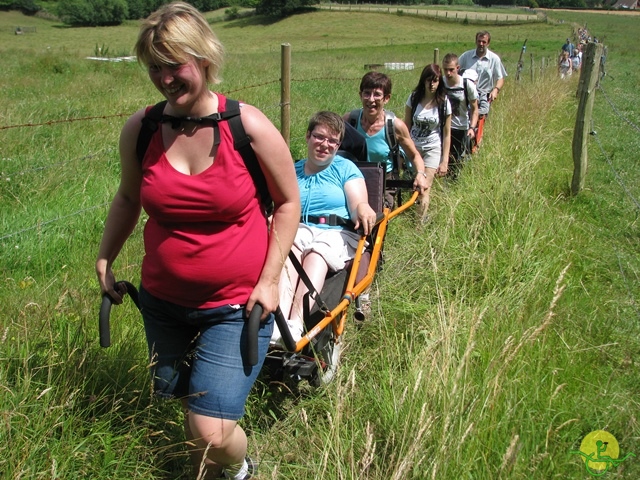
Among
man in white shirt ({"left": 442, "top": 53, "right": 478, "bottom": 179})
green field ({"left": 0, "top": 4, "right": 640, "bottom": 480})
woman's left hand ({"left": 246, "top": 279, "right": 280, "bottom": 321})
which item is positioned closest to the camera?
woman's left hand ({"left": 246, "top": 279, "right": 280, "bottom": 321})

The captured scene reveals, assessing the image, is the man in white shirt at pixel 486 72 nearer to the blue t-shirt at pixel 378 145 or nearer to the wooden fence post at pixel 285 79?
the blue t-shirt at pixel 378 145

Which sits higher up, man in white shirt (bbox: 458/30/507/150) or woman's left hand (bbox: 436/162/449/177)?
→ man in white shirt (bbox: 458/30/507/150)

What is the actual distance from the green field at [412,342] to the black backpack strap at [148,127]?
0.80 metres

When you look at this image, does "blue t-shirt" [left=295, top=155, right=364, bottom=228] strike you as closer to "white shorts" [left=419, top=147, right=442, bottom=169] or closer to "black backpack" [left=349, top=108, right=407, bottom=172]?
"black backpack" [left=349, top=108, right=407, bottom=172]

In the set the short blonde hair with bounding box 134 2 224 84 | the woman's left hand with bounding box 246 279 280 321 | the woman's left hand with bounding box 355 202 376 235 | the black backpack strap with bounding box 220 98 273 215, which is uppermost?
the short blonde hair with bounding box 134 2 224 84

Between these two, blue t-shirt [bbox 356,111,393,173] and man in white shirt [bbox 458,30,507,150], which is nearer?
blue t-shirt [bbox 356,111,393,173]

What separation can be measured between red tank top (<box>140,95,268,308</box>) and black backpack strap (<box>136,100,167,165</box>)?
28mm

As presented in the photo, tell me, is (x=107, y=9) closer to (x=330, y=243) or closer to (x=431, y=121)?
(x=431, y=121)

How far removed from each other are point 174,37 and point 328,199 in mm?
2209

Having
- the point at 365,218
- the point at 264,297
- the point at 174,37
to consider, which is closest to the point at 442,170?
the point at 365,218

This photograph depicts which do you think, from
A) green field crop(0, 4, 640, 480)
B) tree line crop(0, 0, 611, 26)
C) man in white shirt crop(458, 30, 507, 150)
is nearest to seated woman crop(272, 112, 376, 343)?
green field crop(0, 4, 640, 480)

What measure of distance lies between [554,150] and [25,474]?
798 centimetres

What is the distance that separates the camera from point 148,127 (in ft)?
7.29

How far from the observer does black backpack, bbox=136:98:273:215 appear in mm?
2131
